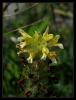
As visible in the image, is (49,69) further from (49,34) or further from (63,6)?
(63,6)

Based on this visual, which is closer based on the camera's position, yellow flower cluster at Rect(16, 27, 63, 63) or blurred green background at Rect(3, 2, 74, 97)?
yellow flower cluster at Rect(16, 27, 63, 63)

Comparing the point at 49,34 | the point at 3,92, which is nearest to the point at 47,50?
the point at 49,34

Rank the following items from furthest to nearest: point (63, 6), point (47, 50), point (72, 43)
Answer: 1. point (63, 6)
2. point (72, 43)
3. point (47, 50)

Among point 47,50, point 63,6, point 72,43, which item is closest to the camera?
point 47,50

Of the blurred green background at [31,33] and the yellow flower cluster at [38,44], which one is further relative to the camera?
the blurred green background at [31,33]
